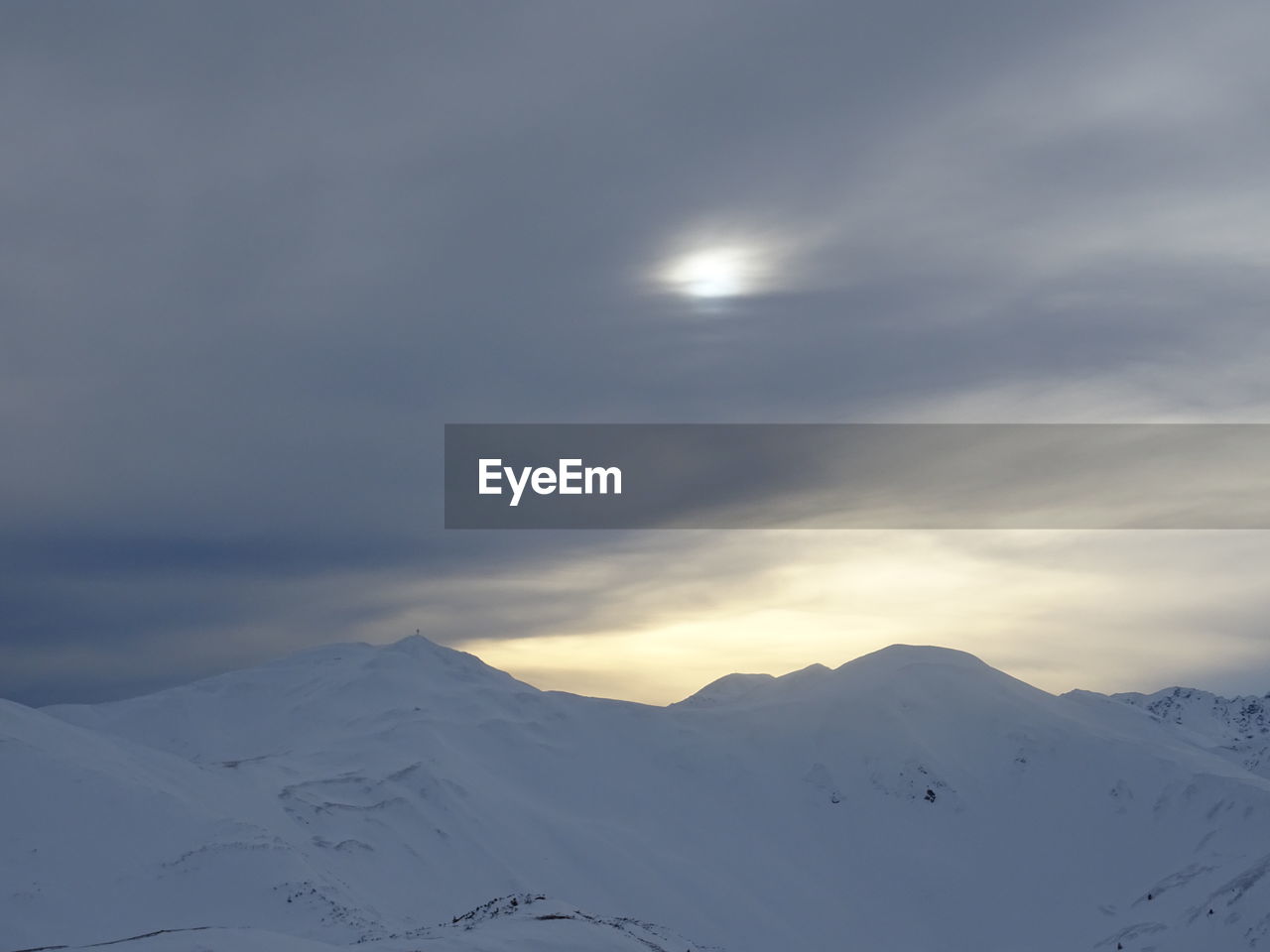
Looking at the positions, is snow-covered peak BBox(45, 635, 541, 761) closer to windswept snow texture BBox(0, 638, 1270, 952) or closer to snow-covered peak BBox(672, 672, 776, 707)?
windswept snow texture BBox(0, 638, 1270, 952)

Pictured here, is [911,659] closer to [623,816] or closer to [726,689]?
[726,689]

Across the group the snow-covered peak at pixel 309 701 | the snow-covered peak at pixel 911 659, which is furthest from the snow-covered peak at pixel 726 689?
the snow-covered peak at pixel 309 701

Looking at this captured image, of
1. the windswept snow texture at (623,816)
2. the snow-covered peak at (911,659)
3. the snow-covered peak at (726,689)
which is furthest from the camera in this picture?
the snow-covered peak at (726,689)

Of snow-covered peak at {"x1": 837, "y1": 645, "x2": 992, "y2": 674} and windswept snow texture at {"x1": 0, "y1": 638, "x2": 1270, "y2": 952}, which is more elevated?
snow-covered peak at {"x1": 837, "y1": 645, "x2": 992, "y2": 674}

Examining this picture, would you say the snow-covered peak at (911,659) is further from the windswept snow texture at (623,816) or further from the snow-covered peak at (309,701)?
the snow-covered peak at (309,701)

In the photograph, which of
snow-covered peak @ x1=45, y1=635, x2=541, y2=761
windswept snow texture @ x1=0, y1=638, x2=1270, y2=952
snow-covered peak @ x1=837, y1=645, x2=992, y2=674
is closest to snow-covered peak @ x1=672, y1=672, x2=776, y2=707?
windswept snow texture @ x1=0, y1=638, x2=1270, y2=952

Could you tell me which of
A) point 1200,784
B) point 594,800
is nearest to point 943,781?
point 1200,784

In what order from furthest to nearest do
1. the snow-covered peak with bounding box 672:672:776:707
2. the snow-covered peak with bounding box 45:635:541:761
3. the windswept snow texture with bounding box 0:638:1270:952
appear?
the snow-covered peak with bounding box 672:672:776:707, the snow-covered peak with bounding box 45:635:541:761, the windswept snow texture with bounding box 0:638:1270:952

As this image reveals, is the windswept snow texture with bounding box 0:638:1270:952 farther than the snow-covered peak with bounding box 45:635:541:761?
No
